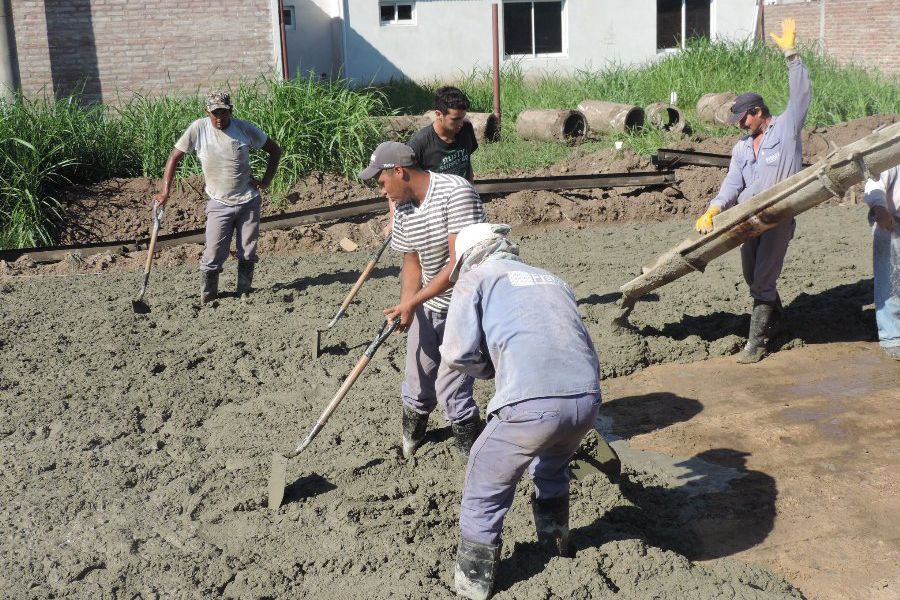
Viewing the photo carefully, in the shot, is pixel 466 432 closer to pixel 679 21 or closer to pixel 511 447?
pixel 511 447

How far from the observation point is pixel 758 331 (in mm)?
6738

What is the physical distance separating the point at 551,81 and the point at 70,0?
339 inches

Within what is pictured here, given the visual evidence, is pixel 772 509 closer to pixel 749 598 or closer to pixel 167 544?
pixel 749 598

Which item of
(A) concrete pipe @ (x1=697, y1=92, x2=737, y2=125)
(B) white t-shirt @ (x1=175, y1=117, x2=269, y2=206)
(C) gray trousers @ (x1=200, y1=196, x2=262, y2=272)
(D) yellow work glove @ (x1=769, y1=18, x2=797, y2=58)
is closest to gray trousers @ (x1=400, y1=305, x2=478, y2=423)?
(D) yellow work glove @ (x1=769, y1=18, x2=797, y2=58)

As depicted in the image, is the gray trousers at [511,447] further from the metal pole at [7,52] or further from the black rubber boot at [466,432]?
the metal pole at [7,52]

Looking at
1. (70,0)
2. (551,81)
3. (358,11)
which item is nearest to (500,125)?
(551,81)

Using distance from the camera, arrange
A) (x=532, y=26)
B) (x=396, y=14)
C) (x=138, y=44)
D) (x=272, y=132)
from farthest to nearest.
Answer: (x=532, y=26)
(x=396, y=14)
(x=138, y=44)
(x=272, y=132)

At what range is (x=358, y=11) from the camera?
18594 millimetres

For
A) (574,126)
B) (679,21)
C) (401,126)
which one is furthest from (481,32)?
(401,126)

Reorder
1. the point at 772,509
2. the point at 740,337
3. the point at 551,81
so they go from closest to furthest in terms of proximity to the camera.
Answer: the point at 772,509
the point at 740,337
the point at 551,81

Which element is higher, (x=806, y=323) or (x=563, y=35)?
(x=563, y=35)

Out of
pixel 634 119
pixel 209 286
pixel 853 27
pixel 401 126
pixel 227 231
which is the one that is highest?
pixel 853 27

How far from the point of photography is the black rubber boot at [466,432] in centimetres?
514

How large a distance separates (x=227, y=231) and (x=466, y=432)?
3.84 meters
